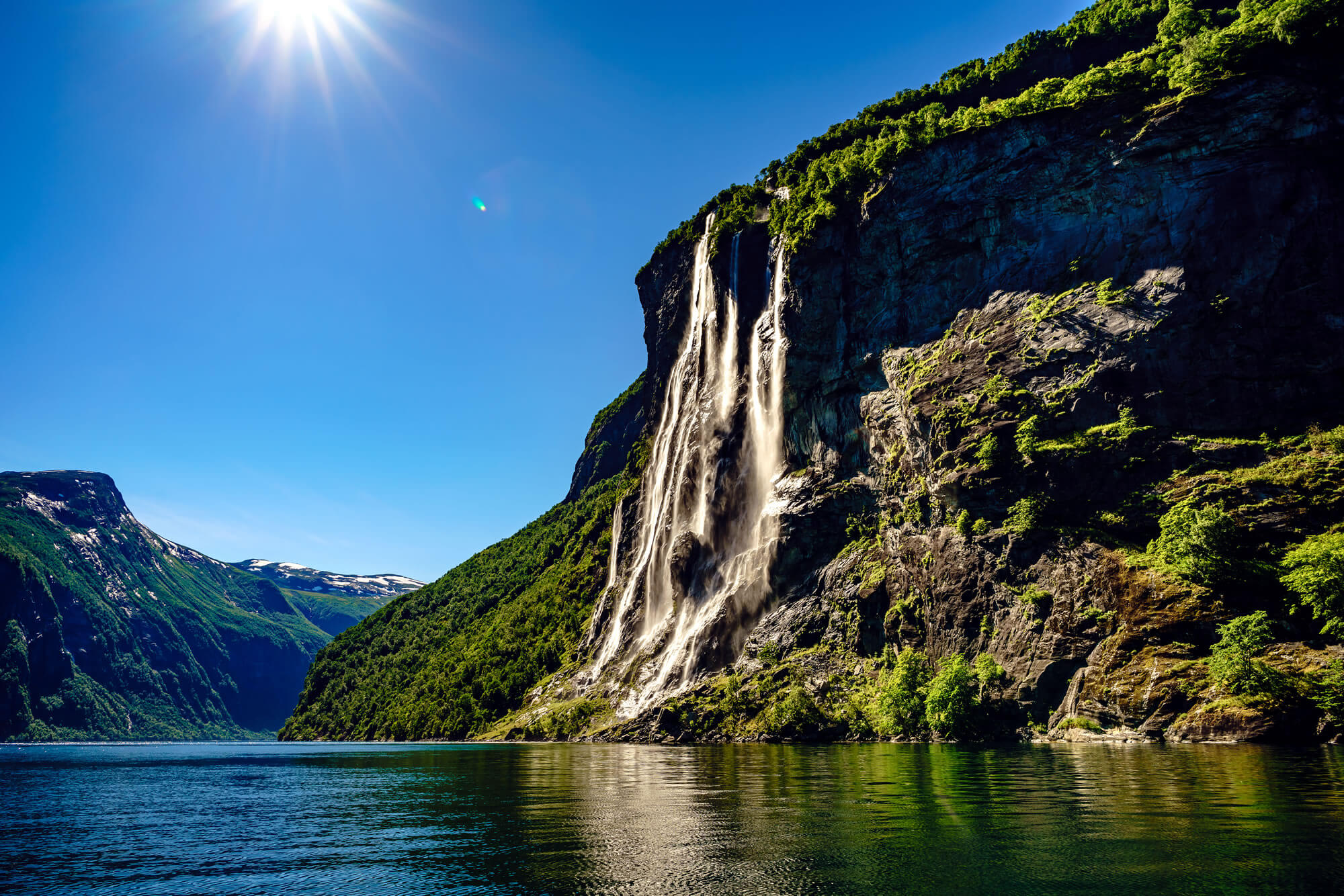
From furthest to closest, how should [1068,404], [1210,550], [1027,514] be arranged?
[1068,404] < [1027,514] < [1210,550]

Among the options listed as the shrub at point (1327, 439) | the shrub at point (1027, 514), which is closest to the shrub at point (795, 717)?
the shrub at point (1027, 514)

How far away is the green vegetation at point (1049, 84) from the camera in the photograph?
6234 cm

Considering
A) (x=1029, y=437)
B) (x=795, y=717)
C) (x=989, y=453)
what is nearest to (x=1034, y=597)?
(x=989, y=453)

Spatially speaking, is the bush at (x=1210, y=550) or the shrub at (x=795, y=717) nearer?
the bush at (x=1210, y=550)

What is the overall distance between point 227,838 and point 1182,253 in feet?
234

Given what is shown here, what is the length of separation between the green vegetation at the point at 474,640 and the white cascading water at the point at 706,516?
11683 mm

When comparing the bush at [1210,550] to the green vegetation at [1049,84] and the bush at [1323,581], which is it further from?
the green vegetation at [1049,84]

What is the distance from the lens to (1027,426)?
59.0 meters

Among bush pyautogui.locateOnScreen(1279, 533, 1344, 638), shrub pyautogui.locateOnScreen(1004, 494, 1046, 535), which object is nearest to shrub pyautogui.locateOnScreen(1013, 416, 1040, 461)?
shrub pyautogui.locateOnScreen(1004, 494, 1046, 535)

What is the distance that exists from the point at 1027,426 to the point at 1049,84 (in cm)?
4098

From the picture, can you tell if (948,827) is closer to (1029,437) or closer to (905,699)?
(905,699)

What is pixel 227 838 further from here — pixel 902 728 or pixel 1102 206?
pixel 1102 206

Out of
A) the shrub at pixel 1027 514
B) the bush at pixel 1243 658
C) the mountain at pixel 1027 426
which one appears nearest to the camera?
the bush at pixel 1243 658

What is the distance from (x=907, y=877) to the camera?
10266 mm
